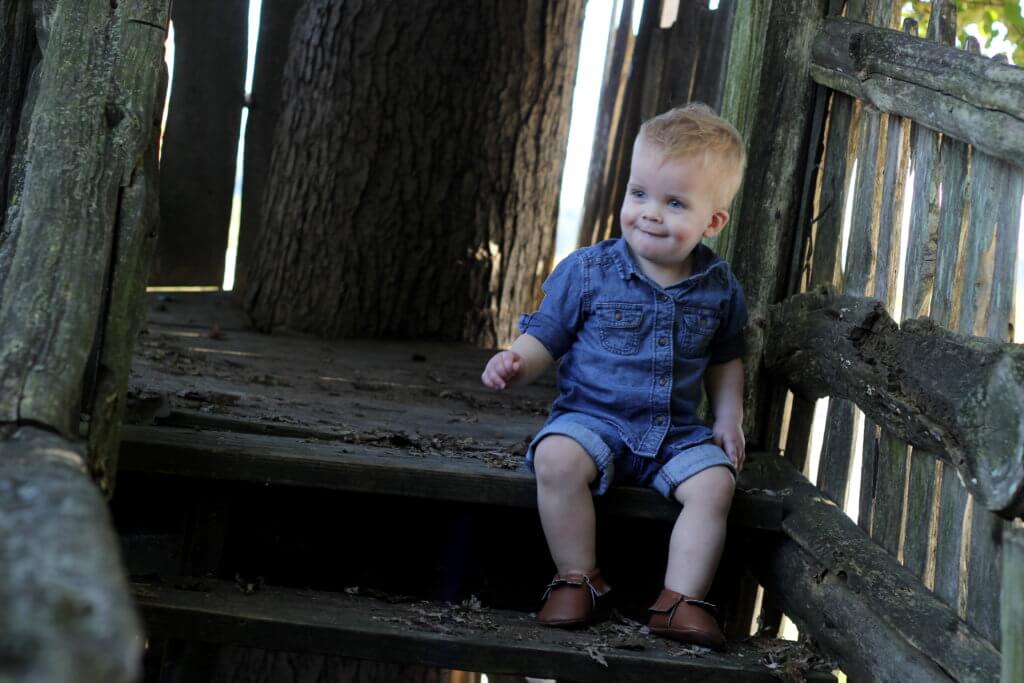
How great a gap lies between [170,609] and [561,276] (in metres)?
1.26

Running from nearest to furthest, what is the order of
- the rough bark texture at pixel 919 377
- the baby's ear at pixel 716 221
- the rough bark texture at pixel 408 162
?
1. the rough bark texture at pixel 919 377
2. the baby's ear at pixel 716 221
3. the rough bark texture at pixel 408 162

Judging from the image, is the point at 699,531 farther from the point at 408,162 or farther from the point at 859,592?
the point at 408,162

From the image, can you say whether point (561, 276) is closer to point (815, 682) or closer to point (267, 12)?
point (815, 682)

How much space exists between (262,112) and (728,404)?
3.62m

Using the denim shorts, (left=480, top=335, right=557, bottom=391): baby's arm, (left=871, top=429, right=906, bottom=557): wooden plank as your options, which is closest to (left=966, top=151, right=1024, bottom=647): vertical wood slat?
(left=871, top=429, right=906, bottom=557): wooden plank

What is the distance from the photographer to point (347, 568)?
128 inches

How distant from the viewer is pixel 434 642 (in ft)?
8.29

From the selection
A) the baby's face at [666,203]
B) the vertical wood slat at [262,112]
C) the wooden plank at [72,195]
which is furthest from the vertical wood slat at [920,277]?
the vertical wood slat at [262,112]

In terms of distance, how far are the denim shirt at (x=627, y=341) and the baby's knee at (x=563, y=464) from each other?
136mm

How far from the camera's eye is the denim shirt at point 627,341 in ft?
9.92

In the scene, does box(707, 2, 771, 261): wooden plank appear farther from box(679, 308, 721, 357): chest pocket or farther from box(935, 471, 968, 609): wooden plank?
box(935, 471, 968, 609): wooden plank

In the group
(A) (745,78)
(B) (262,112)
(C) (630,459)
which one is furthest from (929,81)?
(B) (262,112)

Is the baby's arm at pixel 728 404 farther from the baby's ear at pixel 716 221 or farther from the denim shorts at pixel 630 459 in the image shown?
the baby's ear at pixel 716 221

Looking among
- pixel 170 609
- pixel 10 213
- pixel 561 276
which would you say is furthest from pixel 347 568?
pixel 10 213
